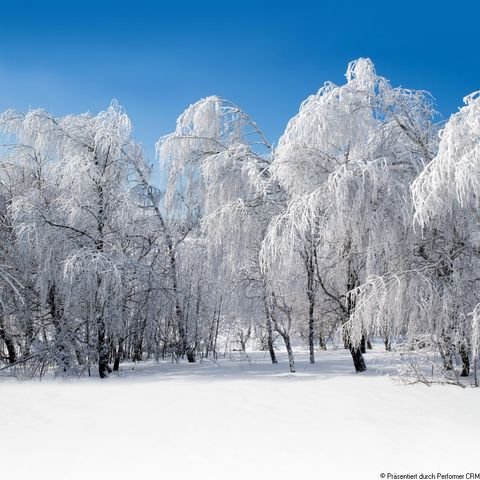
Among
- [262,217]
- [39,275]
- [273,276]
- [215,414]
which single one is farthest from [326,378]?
[39,275]

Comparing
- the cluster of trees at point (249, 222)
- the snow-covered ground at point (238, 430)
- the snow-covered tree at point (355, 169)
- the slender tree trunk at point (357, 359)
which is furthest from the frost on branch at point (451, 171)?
the slender tree trunk at point (357, 359)

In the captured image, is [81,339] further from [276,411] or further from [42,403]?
[276,411]

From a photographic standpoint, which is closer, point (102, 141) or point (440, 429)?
point (440, 429)

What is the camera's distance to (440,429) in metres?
4.93

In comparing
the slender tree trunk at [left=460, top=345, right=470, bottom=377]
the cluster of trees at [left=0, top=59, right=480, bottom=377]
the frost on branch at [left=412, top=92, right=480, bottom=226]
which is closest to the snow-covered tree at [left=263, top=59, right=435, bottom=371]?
the cluster of trees at [left=0, top=59, right=480, bottom=377]

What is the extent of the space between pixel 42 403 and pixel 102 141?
226 inches

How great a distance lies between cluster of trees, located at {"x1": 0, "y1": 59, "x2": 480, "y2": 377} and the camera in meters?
7.70

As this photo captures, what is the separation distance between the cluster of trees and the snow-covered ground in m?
1.48

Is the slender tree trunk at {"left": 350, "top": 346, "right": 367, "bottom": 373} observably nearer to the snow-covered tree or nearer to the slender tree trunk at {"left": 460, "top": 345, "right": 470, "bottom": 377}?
the snow-covered tree

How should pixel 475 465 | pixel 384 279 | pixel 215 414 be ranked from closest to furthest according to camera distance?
pixel 475 465, pixel 215 414, pixel 384 279

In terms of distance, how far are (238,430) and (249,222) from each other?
4.97 m

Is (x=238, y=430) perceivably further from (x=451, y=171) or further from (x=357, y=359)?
(x=357, y=359)

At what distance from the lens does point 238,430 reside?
5.02 m

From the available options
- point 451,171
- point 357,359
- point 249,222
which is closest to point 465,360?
point 357,359
